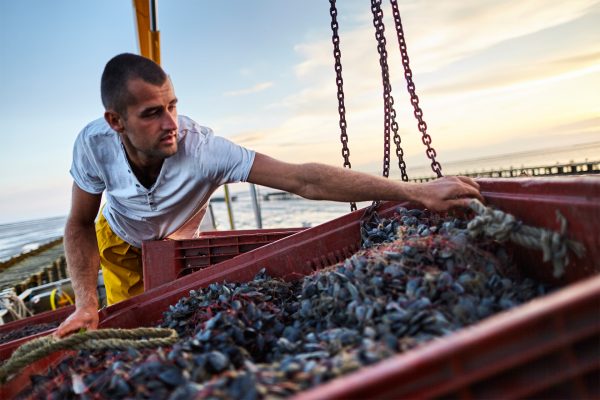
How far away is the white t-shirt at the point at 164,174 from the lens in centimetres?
295

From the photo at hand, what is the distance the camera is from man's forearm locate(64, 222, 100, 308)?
3.22m

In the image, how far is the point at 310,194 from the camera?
271cm

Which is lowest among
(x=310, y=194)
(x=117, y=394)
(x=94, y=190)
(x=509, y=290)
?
(x=117, y=394)

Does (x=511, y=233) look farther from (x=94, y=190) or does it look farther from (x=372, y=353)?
(x=94, y=190)

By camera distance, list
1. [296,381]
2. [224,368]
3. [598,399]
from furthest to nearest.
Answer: [224,368] → [296,381] → [598,399]

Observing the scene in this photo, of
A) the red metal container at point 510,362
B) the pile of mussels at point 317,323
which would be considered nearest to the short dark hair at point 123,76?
the pile of mussels at point 317,323

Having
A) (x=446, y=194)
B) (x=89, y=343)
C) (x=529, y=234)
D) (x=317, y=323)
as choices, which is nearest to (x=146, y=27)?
(x=89, y=343)

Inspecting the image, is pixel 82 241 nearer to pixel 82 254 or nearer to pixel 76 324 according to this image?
pixel 82 254

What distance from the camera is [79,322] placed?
2484 millimetres

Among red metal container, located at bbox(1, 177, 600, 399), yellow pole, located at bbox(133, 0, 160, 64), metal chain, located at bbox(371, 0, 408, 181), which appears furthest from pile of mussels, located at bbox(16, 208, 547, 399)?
yellow pole, located at bbox(133, 0, 160, 64)

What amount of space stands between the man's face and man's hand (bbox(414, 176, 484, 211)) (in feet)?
5.36

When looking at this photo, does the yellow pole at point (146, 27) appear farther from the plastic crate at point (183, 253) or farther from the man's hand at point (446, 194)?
the man's hand at point (446, 194)

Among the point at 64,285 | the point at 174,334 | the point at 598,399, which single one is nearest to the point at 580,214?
the point at 598,399

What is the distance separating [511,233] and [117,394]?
1.71 m
